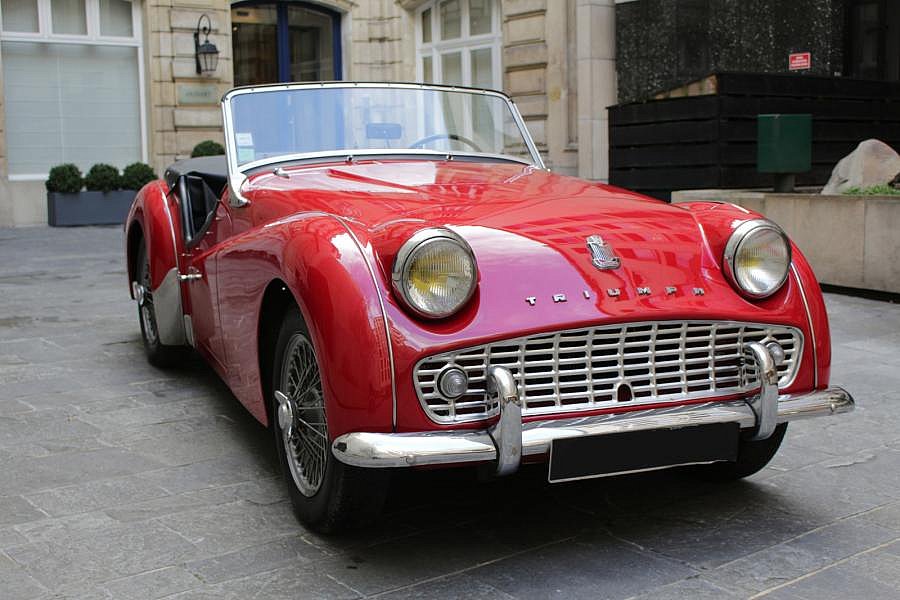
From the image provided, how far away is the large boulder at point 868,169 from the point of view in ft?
30.5

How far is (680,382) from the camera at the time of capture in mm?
3307

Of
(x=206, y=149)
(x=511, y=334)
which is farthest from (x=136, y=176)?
(x=511, y=334)

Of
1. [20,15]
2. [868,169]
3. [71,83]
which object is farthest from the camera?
[71,83]

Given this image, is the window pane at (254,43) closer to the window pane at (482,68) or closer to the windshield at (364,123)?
the window pane at (482,68)

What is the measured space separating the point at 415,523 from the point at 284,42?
17934 mm

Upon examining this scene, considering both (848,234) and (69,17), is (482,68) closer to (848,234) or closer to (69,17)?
(69,17)

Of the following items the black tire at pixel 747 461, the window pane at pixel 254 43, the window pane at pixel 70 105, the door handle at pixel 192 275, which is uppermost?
the window pane at pixel 254 43

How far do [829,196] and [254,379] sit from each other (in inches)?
237

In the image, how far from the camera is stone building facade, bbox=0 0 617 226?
16641 millimetres

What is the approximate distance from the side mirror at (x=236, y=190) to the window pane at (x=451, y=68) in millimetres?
15386

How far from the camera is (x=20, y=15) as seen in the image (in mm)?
16797

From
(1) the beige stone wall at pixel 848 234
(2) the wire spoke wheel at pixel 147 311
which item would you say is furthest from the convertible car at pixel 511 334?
(1) the beige stone wall at pixel 848 234

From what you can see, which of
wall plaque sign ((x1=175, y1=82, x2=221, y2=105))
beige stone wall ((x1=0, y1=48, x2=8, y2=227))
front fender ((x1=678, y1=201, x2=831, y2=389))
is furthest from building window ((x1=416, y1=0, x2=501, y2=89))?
front fender ((x1=678, y1=201, x2=831, y2=389))

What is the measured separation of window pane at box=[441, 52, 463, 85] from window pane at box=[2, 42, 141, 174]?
5.36m
